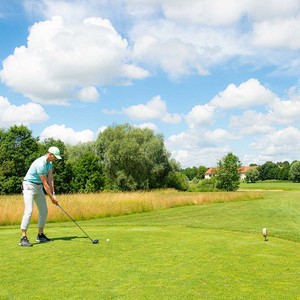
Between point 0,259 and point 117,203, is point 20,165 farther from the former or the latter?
point 0,259

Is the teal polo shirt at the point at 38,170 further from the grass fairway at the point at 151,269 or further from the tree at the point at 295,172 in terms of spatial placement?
the tree at the point at 295,172

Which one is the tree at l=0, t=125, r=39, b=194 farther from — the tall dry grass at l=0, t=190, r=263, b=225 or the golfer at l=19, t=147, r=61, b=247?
the golfer at l=19, t=147, r=61, b=247

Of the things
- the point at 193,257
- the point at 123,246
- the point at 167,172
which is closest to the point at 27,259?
the point at 123,246

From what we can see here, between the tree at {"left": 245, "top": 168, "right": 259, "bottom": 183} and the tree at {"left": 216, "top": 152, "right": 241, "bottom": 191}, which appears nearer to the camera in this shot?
the tree at {"left": 216, "top": 152, "right": 241, "bottom": 191}

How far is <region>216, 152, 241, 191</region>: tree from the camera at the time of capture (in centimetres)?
5109

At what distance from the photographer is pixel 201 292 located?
14.6 ft

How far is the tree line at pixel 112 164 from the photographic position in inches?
2106

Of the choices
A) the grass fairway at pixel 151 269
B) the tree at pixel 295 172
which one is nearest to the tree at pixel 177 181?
the grass fairway at pixel 151 269

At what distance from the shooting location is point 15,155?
58.7 m

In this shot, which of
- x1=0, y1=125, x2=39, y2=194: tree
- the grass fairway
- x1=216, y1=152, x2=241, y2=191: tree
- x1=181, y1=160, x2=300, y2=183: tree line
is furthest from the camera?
x1=181, y1=160, x2=300, y2=183: tree line

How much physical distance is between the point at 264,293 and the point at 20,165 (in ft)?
195

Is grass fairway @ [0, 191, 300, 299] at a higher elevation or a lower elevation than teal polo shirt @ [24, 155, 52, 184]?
lower

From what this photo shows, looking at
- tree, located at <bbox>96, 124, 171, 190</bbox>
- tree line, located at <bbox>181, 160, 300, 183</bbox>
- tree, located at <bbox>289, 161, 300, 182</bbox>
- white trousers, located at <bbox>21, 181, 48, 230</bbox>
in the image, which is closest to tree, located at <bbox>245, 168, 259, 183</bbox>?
tree line, located at <bbox>181, 160, 300, 183</bbox>

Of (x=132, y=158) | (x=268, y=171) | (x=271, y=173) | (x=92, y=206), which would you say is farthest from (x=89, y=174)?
(x=268, y=171)
